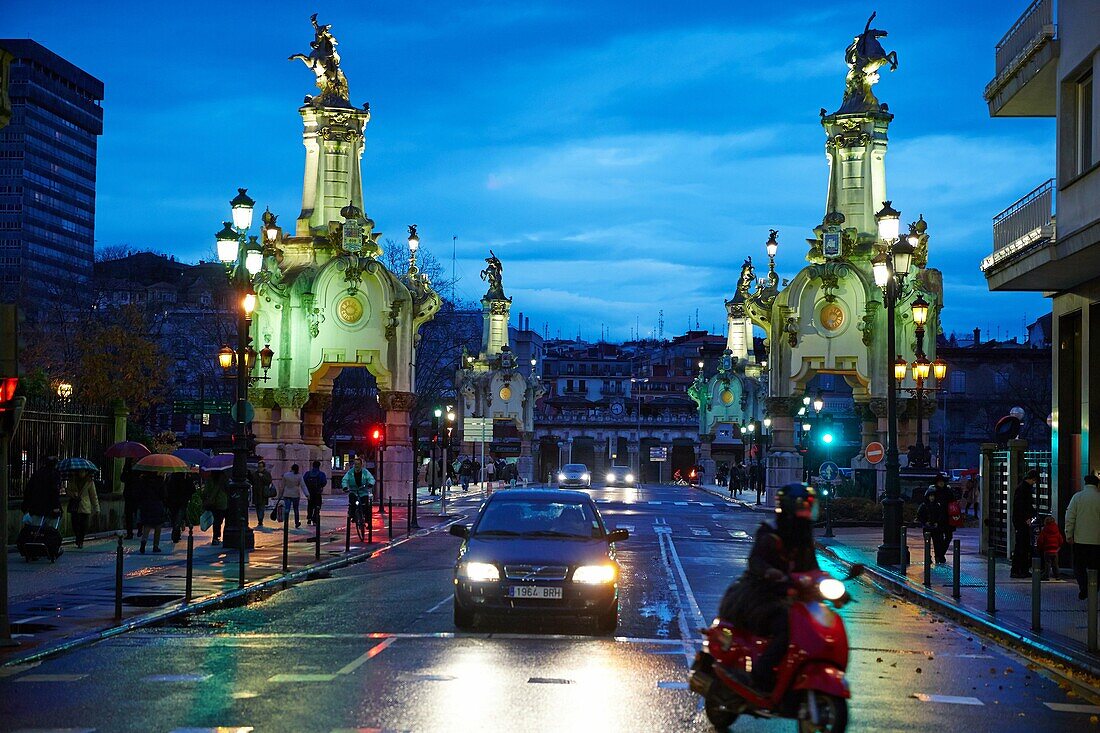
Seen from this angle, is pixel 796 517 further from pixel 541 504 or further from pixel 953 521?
pixel 953 521

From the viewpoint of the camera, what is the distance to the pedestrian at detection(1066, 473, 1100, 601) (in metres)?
19.7

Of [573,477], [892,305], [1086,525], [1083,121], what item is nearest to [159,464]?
[892,305]

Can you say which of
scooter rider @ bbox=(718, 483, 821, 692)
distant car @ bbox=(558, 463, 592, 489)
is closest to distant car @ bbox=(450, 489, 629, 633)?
scooter rider @ bbox=(718, 483, 821, 692)

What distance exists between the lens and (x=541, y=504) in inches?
714

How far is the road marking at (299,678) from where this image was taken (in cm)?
1259

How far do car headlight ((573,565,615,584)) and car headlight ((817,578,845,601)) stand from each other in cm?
720

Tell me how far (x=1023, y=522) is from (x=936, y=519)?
4052 mm

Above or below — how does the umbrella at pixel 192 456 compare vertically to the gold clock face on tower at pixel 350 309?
below

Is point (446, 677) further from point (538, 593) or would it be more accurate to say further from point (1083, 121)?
point (1083, 121)

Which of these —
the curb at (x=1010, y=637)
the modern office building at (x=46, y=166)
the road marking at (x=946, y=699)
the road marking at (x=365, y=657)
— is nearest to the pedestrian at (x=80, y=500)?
the road marking at (x=365, y=657)

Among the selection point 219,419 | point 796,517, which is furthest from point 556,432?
point 796,517

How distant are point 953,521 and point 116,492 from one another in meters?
18.3

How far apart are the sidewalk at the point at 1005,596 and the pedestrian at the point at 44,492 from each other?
1441 centimetres

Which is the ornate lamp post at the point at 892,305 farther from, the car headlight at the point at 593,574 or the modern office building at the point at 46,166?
the modern office building at the point at 46,166
